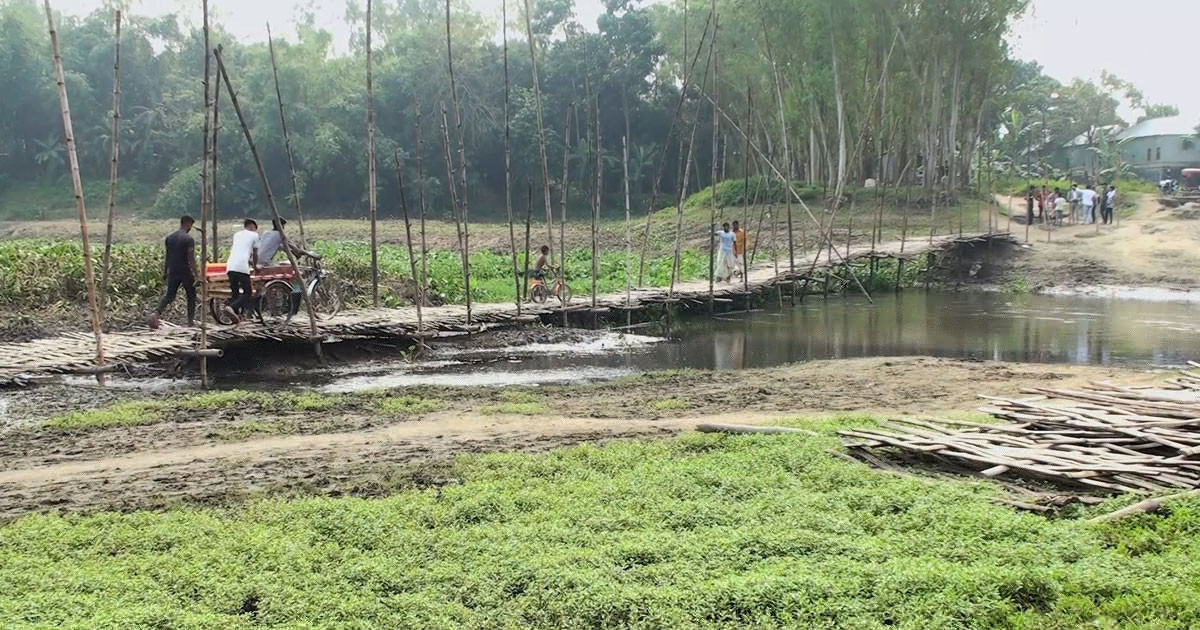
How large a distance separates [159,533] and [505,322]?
946 centimetres

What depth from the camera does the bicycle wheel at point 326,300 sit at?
45.2ft

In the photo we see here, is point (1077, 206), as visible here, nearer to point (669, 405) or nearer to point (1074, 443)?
point (669, 405)

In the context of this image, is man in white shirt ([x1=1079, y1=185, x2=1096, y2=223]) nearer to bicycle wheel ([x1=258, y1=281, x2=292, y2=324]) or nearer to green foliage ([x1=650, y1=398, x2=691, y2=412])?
green foliage ([x1=650, y1=398, x2=691, y2=412])

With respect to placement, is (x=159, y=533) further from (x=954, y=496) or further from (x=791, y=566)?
(x=954, y=496)

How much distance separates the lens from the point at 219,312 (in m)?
12.2

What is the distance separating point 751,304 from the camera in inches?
782

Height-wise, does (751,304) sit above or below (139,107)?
below

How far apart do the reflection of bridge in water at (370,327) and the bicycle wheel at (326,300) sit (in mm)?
232

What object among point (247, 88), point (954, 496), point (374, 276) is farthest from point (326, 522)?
point (247, 88)

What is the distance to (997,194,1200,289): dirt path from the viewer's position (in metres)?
23.6

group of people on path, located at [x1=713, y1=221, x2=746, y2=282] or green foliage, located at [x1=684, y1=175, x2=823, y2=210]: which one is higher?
green foliage, located at [x1=684, y1=175, x2=823, y2=210]

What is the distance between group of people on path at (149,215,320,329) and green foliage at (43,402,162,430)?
3.21 meters

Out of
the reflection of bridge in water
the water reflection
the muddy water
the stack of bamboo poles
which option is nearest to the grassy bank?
the stack of bamboo poles

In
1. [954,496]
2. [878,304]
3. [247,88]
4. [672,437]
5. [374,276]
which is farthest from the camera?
[247,88]
